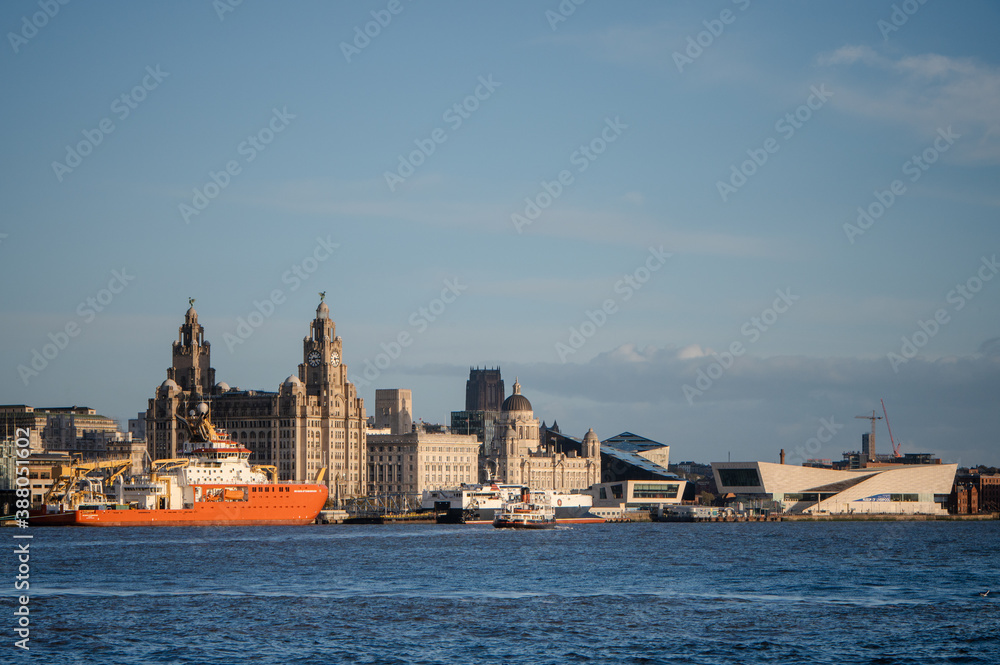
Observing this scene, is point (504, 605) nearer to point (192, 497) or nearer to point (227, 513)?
point (227, 513)

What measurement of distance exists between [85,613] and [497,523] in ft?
381

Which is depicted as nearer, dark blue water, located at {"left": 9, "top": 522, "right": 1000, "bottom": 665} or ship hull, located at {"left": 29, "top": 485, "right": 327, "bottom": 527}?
dark blue water, located at {"left": 9, "top": 522, "right": 1000, "bottom": 665}

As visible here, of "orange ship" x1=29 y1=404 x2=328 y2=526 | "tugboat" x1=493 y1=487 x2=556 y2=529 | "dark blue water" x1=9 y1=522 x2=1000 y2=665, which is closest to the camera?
"dark blue water" x1=9 y1=522 x2=1000 y2=665

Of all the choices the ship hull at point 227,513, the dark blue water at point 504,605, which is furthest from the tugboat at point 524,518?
the dark blue water at point 504,605

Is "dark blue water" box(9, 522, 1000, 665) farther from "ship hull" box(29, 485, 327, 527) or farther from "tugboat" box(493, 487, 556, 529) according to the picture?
"tugboat" box(493, 487, 556, 529)

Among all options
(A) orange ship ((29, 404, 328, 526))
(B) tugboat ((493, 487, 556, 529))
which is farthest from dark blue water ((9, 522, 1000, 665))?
(B) tugboat ((493, 487, 556, 529))

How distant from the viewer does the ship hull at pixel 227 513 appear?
17338cm

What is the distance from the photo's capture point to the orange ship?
574ft

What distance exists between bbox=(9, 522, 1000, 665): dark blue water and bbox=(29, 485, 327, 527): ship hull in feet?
161

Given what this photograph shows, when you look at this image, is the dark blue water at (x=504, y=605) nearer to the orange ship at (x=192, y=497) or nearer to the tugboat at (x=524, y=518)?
the orange ship at (x=192, y=497)

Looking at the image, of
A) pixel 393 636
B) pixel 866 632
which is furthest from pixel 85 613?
pixel 866 632

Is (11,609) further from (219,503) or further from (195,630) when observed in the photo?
(219,503)

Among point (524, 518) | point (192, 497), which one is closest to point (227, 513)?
point (192, 497)

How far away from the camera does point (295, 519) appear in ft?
619
